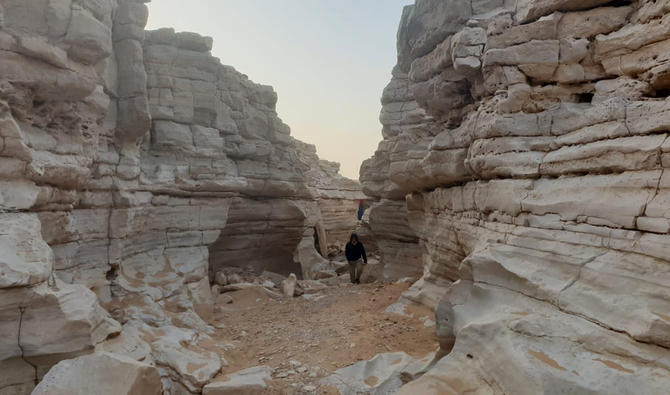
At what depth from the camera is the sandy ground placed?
18.0 feet

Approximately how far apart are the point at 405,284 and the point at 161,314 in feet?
17.2

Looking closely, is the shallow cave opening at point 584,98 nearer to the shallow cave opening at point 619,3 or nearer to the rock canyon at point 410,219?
the rock canyon at point 410,219

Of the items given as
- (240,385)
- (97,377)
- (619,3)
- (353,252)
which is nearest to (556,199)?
(619,3)

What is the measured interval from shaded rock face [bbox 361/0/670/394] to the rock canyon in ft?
0.06

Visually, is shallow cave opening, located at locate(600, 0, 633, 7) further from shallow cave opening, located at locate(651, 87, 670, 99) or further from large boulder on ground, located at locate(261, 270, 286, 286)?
large boulder on ground, located at locate(261, 270, 286, 286)

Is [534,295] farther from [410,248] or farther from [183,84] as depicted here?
[183,84]

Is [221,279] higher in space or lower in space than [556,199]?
lower

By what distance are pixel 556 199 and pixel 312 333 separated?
14.1ft

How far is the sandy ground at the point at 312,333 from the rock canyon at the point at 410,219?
0.04m

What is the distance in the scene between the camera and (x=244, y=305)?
31.1 feet

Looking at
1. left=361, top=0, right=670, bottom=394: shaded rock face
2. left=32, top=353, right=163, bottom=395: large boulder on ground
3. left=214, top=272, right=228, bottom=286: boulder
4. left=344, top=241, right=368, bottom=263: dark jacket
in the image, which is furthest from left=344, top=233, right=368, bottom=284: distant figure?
left=32, top=353, right=163, bottom=395: large boulder on ground

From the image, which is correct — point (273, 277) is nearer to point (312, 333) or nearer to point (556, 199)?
point (312, 333)

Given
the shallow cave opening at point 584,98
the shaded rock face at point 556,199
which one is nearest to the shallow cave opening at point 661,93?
the shaded rock face at point 556,199

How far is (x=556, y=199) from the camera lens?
3.99 m
